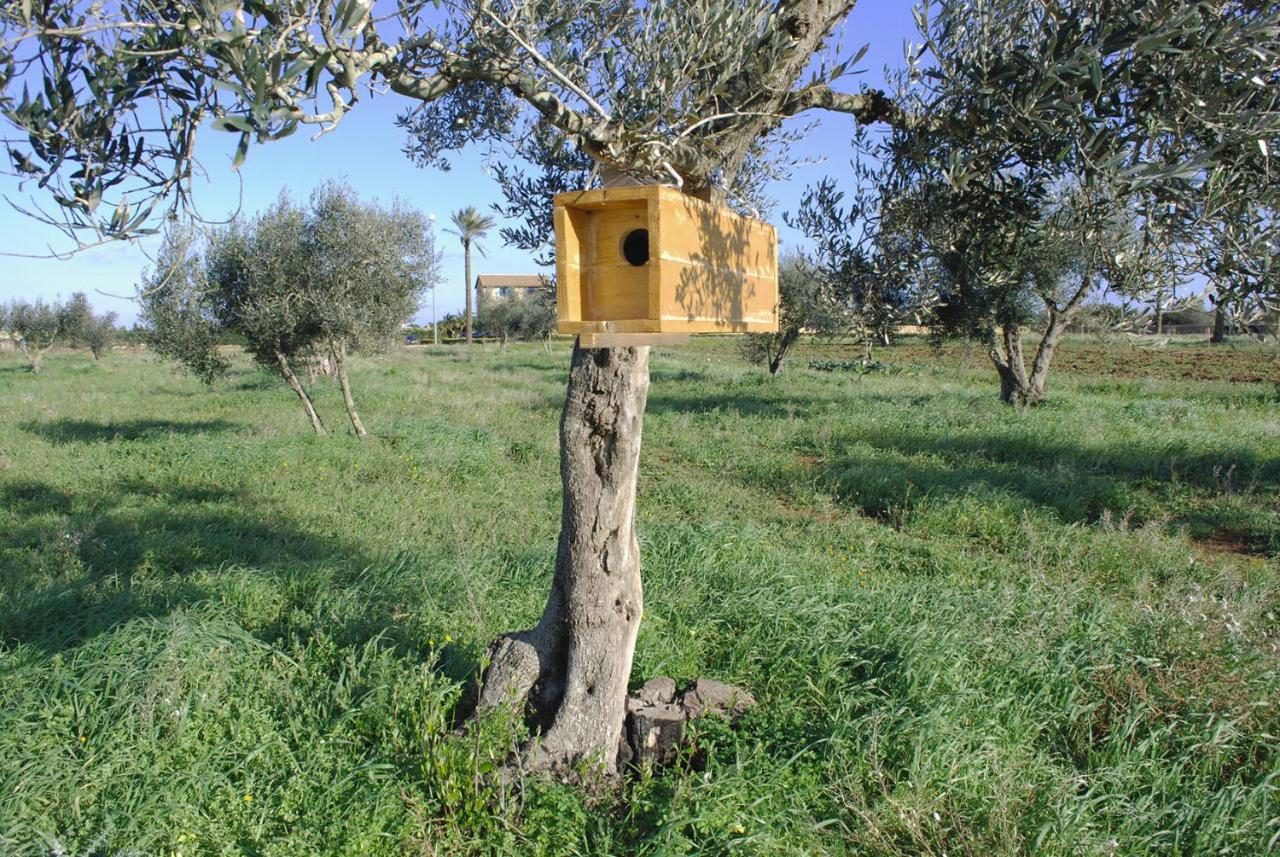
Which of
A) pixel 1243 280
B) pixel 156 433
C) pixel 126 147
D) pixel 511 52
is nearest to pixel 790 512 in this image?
pixel 1243 280

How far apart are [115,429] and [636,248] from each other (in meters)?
17.9

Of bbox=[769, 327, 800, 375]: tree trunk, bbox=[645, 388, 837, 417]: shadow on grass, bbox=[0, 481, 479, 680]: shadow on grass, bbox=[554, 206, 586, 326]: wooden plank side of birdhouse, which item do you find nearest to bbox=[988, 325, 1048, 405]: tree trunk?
bbox=[645, 388, 837, 417]: shadow on grass

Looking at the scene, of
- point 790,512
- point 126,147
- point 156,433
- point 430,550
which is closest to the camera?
point 126,147

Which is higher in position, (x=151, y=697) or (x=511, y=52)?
(x=511, y=52)

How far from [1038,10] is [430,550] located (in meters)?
6.62

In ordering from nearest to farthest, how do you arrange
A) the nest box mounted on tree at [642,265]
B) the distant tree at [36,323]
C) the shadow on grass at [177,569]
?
1. the nest box mounted on tree at [642,265]
2. the shadow on grass at [177,569]
3. the distant tree at [36,323]

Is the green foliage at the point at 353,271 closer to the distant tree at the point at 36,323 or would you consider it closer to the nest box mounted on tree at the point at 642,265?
the nest box mounted on tree at the point at 642,265

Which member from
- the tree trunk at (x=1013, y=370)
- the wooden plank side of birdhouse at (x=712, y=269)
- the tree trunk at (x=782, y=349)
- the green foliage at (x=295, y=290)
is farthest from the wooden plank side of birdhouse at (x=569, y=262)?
the tree trunk at (x=782, y=349)

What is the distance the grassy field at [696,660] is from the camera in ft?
12.2

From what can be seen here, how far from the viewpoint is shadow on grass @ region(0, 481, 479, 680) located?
5.55m

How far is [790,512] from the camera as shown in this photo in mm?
10500

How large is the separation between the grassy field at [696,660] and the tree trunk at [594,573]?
0.28 metres

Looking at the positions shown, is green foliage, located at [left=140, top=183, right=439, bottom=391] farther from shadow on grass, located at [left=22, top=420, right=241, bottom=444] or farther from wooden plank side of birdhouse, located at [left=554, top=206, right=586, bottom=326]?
wooden plank side of birdhouse, located at [left=554, top=206, right=586, bottom=326]

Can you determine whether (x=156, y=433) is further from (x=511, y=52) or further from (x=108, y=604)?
(x=511, y=52)
